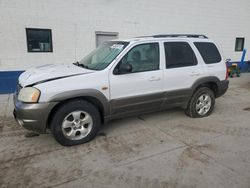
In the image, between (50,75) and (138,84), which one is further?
(138,84)

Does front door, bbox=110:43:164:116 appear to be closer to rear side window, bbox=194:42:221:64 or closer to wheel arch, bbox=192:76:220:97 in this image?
wheel arch, bbox=192:76:220:97

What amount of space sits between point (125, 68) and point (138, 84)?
444mm

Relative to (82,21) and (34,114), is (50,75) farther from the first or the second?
(82,21)

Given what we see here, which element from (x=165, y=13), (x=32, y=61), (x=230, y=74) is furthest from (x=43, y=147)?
(x=230, y=74)

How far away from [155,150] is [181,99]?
1.57m

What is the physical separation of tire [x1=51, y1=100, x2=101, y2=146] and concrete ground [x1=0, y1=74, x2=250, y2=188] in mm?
157

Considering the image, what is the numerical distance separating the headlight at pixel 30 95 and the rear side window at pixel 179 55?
2.51 metres

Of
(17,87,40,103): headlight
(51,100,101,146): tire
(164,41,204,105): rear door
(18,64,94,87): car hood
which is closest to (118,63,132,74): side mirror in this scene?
(18,64,94,87): car hood

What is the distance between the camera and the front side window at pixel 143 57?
3.96m

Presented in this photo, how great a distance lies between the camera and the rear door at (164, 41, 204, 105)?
14.2 ft

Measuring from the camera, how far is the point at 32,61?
24.7ft

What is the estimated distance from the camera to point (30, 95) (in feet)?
10.6

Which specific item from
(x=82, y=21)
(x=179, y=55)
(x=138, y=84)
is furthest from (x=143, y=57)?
(x=82, y=21)

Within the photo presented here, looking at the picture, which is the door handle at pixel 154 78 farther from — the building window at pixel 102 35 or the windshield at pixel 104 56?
the building window at pixel 102 35
